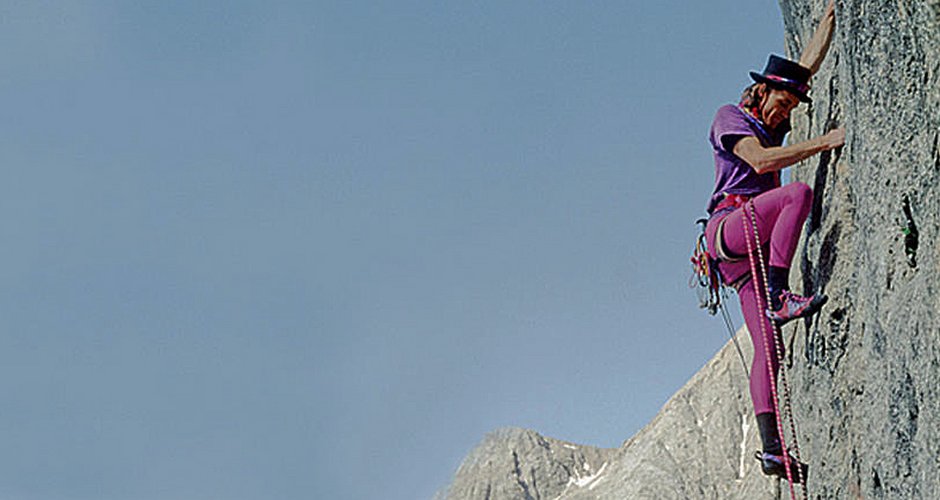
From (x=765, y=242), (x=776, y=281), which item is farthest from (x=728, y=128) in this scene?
(x=776, y=281)

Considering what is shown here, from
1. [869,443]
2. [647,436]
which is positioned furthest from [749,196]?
[647,436]

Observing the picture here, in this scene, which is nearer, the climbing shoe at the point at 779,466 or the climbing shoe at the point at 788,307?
the climbing shoe at the point at 788,307

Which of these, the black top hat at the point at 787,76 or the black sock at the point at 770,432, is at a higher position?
the black top hat at the point at 787,76

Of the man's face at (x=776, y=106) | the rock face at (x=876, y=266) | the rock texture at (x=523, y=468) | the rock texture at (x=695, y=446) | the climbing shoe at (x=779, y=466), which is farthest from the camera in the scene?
the rock texture at (x=523, y=468)

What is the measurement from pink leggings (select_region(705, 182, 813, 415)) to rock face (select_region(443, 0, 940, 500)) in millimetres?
244

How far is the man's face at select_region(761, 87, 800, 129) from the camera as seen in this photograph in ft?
27.6

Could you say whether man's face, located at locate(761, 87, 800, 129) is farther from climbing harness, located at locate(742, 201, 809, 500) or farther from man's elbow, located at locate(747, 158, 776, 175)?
climbing harness, located at locate(742, 201, 809, 500)

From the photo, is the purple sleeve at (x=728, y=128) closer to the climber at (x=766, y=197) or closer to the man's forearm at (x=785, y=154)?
the climber at (x=766, y=197)

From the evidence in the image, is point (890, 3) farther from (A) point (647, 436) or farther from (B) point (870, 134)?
(A) point (647, 436)

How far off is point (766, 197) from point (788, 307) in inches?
29.4

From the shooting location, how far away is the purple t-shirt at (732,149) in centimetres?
827

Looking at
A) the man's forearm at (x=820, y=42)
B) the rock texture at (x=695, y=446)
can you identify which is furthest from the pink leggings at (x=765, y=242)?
the rock texture at (x=695, y=446)

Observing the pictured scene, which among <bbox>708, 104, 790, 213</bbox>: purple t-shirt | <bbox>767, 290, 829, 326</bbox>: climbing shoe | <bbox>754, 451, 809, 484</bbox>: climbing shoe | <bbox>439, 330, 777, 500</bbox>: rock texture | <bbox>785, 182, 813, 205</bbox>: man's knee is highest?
<bbox>439, 330, 777, 500</bbox>: rock texture

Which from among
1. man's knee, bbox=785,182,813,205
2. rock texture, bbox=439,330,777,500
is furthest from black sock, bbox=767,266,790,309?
rock texture, bbox=439,330,777,500
